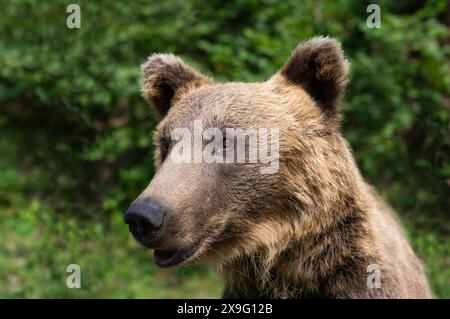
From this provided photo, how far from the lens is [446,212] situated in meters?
8.08

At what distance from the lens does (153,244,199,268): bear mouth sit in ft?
13.5

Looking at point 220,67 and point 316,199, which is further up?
point 220,67

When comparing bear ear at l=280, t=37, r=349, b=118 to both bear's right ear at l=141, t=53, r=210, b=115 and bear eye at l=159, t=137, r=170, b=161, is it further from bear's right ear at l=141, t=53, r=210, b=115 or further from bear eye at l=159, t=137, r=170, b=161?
bear eye at l=159, t=137, r=170, b=161

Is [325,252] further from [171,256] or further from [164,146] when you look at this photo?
[164,146]

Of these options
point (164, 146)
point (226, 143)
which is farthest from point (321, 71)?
point (164, 146)

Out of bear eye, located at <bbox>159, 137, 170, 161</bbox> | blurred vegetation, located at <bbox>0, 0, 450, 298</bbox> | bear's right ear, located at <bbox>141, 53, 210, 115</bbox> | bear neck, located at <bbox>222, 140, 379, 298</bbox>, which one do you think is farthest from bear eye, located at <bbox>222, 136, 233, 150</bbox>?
blurred vegetation, located at <bbox>0, 0, 450, 298</bbox>

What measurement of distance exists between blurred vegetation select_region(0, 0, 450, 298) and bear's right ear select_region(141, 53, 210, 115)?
2.58 m

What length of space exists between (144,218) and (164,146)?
3.39 ft
